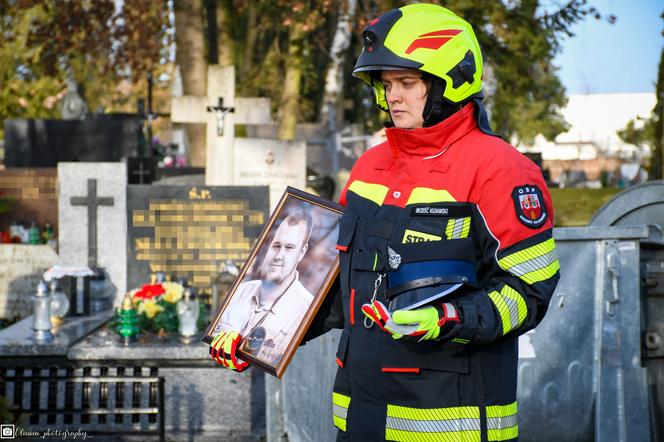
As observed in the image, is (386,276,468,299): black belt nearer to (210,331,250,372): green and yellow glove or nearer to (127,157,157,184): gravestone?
(210,331,250,372): green and yellow glove

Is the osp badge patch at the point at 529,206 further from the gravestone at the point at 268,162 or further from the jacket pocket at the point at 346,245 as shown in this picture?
the gravestone at the point at 268,162

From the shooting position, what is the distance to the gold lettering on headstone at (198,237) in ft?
35.6

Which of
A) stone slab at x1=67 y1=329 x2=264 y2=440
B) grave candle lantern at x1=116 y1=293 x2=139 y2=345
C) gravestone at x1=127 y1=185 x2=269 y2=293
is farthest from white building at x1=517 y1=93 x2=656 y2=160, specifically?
stone slab at x1=67 y1=329 x2=264 y2=440

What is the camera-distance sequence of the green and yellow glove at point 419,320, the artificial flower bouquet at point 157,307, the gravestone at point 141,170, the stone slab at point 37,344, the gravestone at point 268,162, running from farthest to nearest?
1. the gravestone at point 141,170
2. the gravestone at point 268,162
3. the artificial flower bouquet at point 157,307
4. the stone slab at point 37,344
5. the green and yellow glove at point 419,320

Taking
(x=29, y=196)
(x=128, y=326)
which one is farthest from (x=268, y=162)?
(x=128, y=326)

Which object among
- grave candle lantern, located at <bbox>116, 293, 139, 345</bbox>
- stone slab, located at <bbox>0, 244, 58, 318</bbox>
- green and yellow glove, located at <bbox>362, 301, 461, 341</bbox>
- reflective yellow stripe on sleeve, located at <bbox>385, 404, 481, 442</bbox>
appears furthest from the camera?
stone slab, located at <bbox>0, 244, 58, 318</bbox>

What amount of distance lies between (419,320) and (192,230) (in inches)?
320

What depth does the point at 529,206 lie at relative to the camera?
320 centimetres

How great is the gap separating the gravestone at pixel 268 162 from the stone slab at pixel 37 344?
20.3 feet

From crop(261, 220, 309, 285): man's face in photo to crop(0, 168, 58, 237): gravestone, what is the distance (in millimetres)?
12053

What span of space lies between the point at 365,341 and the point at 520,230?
620 mm

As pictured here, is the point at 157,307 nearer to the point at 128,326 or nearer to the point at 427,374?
the point at 128,326

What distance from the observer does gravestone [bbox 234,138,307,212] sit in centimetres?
1515

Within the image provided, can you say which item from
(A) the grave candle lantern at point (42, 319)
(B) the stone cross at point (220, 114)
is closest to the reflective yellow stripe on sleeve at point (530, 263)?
(A) the grave candle lantern at point (42, 319)
